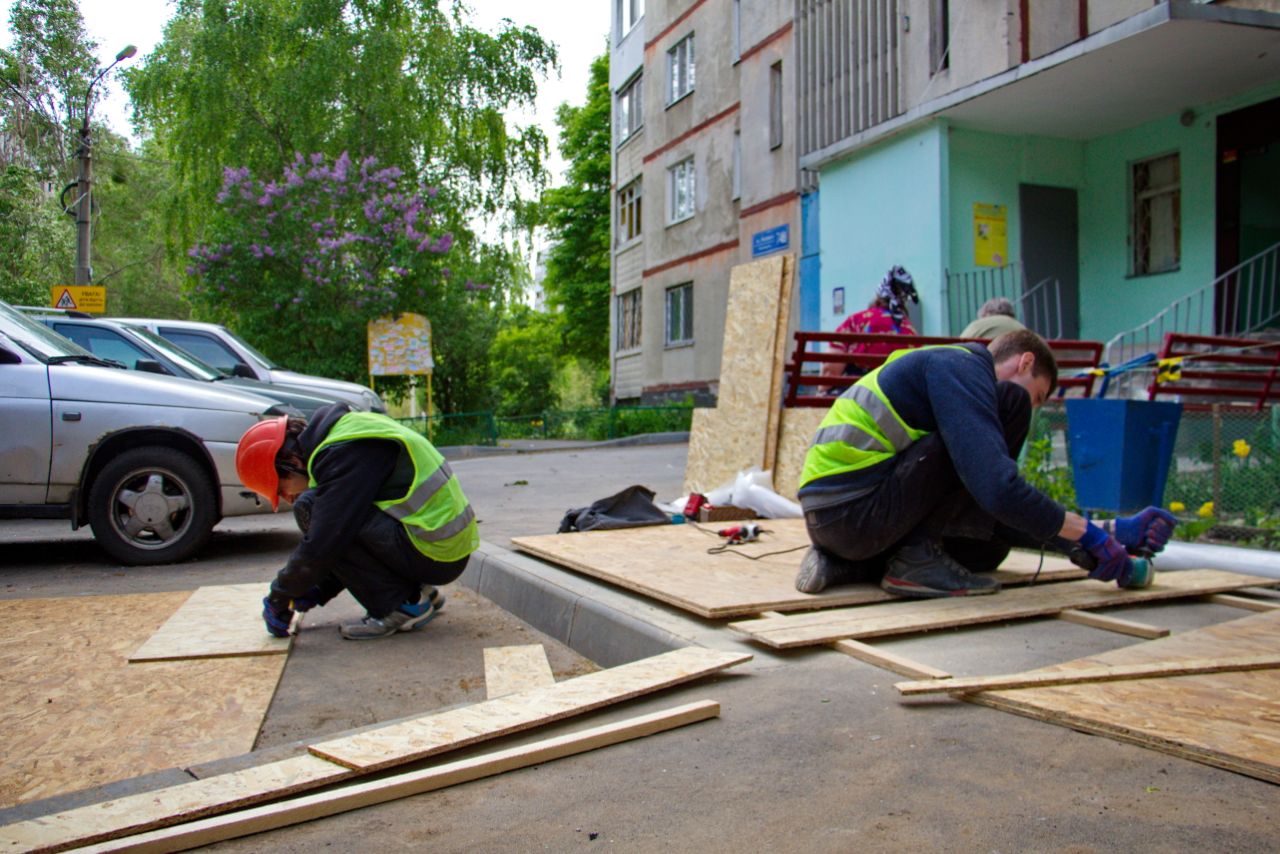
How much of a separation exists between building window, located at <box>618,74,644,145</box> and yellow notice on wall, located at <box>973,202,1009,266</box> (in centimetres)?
1644

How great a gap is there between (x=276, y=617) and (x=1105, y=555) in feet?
11.8

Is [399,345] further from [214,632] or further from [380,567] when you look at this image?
[380,567]

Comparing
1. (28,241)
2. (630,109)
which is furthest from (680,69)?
(28,241)

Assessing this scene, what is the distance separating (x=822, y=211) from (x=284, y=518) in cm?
927

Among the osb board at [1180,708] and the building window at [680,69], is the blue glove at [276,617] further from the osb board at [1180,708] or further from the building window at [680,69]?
the building window at [680,69]

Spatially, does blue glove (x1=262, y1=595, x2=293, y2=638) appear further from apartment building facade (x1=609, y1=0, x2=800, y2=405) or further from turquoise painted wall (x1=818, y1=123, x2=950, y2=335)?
apartment building facade (x1=609, y1=0, x2=800, y2=405)

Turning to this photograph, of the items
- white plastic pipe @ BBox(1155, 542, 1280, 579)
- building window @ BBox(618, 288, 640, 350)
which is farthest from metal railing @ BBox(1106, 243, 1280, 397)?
building window @ BBox(618, 288, 640, 350)

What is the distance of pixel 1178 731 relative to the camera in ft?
8.70

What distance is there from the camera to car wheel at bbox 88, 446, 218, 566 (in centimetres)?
704

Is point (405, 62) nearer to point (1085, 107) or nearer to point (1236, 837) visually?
point (1085, 107)

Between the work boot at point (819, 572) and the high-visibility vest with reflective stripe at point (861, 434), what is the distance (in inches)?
13.4

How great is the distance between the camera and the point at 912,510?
4305mm

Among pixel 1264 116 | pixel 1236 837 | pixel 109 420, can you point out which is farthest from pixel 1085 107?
pixel 1236 837

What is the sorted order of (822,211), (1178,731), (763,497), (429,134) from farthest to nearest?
(429,134) → (822,211) → (763,497) → (1178,731)
